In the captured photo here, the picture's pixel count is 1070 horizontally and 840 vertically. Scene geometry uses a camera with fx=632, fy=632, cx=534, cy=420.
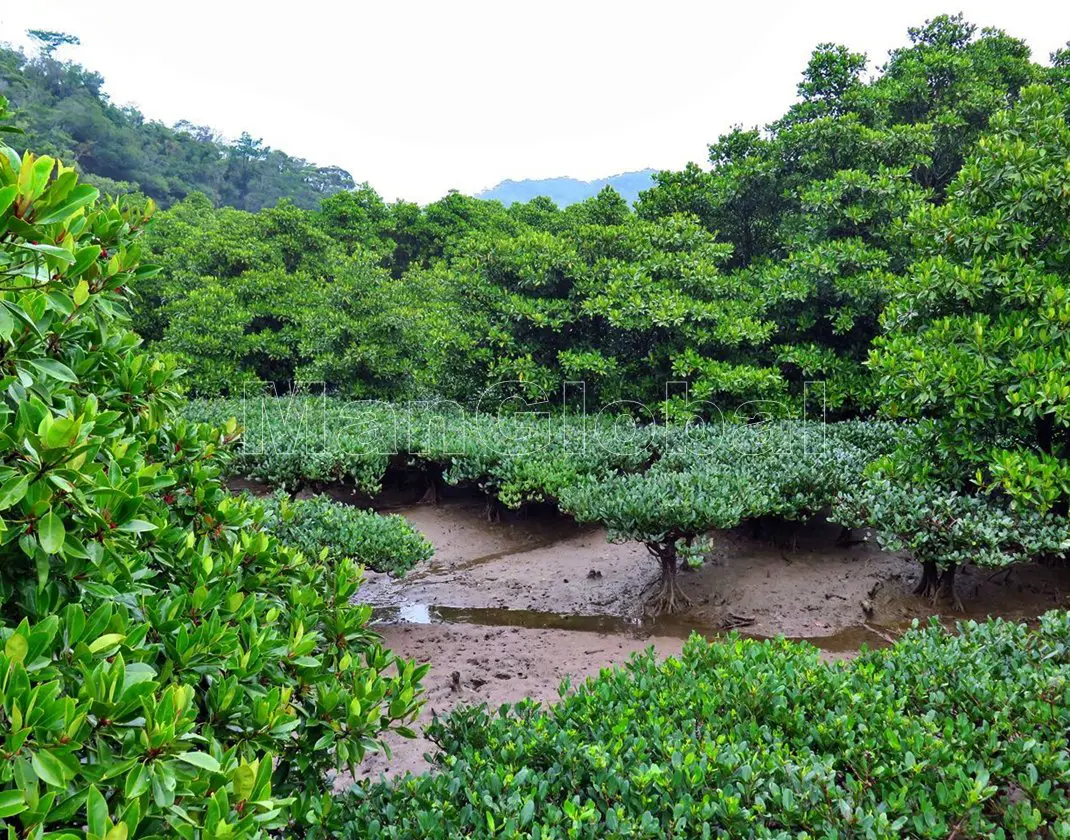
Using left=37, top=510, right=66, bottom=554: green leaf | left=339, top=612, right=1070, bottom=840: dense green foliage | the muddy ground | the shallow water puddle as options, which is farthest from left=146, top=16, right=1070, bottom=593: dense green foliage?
left=37, top=510, right=66, bottom=554: green leaf

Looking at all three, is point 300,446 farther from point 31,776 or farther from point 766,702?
point 31,776

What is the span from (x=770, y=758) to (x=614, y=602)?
436cm

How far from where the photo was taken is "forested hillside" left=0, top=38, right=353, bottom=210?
36719 millimetres

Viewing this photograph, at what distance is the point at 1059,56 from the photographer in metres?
12.1

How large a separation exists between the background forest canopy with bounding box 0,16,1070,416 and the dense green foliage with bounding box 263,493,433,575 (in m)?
4.36

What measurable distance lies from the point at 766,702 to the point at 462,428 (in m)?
6.83

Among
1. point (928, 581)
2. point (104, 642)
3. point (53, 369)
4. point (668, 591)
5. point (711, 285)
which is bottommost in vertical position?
point (668, 591)

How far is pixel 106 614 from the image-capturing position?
57.6 inches

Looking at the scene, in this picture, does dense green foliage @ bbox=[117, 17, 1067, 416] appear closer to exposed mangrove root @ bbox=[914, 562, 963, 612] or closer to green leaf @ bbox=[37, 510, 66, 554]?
exposed mangrove root @ bbox=[914, 562, 963, 612]

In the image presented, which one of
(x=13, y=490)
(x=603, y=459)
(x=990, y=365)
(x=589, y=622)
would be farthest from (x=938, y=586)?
(x=13, y=490)

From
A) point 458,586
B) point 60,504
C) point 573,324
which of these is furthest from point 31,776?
point 573,324

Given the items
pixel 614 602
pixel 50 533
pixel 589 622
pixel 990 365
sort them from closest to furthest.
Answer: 1. pixel 50 533
2. pixel 990 365
3. pixel 589 622
4. pixel 614 602

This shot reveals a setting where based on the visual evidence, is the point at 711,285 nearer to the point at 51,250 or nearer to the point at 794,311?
the point at 794,311

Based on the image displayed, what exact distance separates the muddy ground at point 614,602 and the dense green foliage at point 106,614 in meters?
2.78
